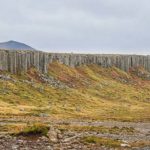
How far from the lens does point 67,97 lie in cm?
14962

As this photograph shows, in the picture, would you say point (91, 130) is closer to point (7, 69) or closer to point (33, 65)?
point (7, 69)

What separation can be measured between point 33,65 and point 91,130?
101 m

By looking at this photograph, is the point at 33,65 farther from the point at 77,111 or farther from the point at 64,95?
the point at 77,111

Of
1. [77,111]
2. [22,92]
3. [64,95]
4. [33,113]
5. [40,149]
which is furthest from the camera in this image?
[64,95]

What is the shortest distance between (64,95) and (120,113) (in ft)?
95.8

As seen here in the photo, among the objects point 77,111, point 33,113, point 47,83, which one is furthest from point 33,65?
point 33,113

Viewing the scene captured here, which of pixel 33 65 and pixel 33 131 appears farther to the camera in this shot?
pixel 33 65

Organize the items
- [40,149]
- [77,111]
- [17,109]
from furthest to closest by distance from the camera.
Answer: [77,111] → [17,109] → [40,149]

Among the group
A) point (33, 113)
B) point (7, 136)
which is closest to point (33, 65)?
point (33, 113)

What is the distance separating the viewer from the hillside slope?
116438 mm

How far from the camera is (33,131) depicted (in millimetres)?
55125

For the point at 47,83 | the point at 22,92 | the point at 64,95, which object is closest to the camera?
the point at 22,92

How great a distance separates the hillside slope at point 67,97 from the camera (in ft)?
382

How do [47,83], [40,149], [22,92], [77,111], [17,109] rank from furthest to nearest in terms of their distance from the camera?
[47,83] < [22,92] < [77,111] < [17,109] < [40,149]
